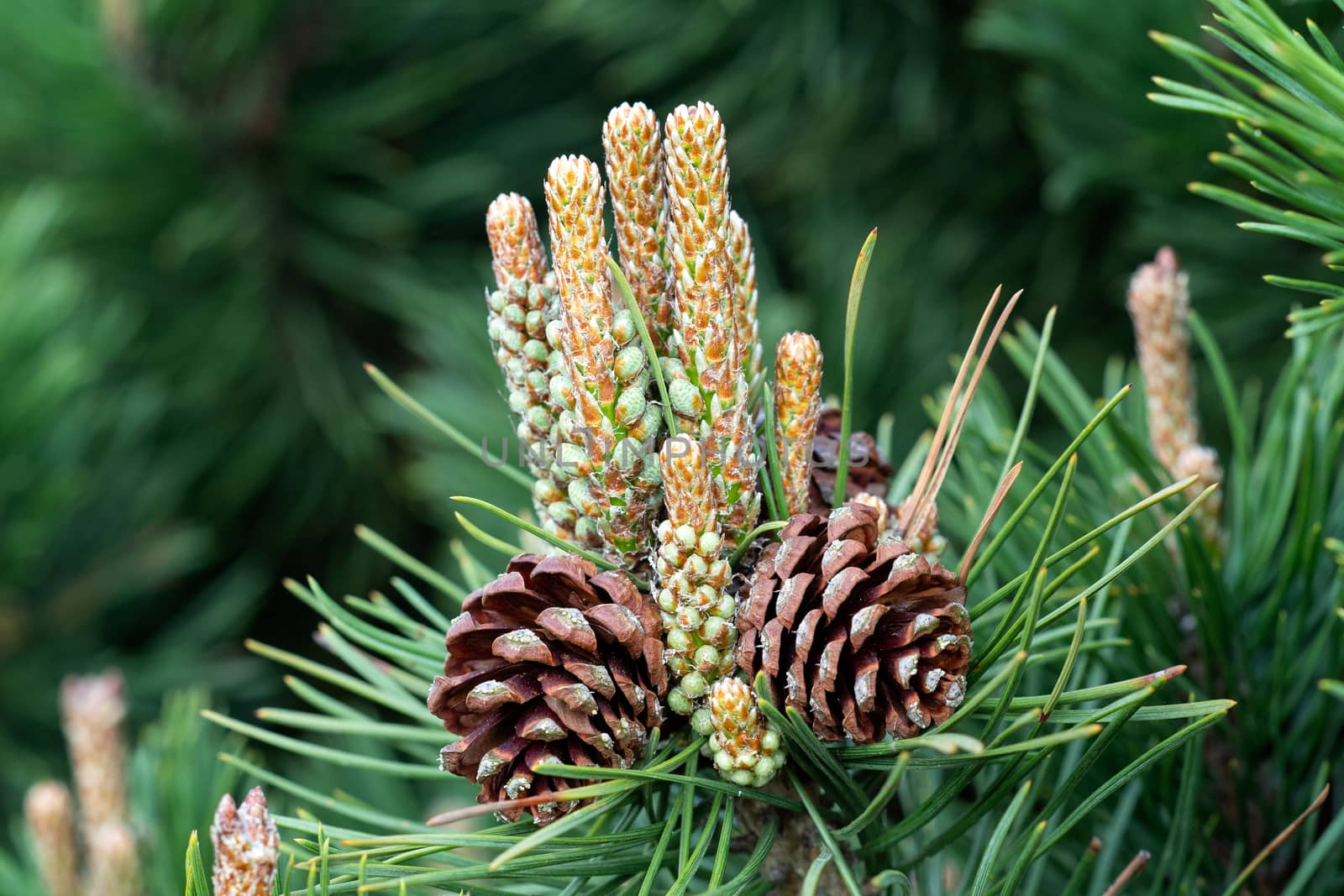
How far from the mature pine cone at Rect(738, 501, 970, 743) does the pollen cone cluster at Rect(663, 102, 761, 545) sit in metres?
0.03

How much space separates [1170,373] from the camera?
0.54 metres

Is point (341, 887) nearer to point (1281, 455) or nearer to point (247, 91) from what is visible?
point (1281, 455)

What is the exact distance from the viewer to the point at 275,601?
1.22 metres

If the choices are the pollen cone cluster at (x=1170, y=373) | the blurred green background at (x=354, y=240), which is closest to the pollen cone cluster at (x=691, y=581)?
the pollen cone cluster at (x=1170, y=373)

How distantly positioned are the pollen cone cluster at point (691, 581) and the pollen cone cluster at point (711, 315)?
1 cm

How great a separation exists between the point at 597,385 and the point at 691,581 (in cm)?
7

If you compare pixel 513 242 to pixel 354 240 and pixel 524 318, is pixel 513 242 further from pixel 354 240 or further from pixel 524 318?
pixel 354 240

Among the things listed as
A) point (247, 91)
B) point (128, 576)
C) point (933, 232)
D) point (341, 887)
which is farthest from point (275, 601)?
point (341, 887)

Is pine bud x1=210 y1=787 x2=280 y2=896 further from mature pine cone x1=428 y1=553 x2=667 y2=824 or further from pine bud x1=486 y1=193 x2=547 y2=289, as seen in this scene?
pine bud x1=486 y1=193 x2=547 y2=289

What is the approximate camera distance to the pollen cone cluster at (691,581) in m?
0.35

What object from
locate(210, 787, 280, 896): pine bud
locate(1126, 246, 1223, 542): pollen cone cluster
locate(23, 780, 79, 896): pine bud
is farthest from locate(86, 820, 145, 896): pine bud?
locate(1126, 246, 1223, 542): pollen cone cluster

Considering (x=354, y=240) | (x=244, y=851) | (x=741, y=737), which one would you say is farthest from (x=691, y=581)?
(x=354, y=240)

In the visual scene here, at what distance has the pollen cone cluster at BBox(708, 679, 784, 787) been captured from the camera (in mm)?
355

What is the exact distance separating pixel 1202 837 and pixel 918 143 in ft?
2.15
